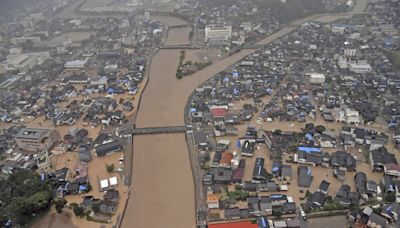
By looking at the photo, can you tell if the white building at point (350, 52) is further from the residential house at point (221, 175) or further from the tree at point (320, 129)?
the residential house at point (221, 175)

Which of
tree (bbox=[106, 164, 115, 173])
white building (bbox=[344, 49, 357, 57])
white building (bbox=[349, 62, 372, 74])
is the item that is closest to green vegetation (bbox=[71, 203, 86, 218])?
tree (bbox=[106, 164, 115, 173])

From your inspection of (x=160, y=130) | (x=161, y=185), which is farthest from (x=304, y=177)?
(x=160, y=130)

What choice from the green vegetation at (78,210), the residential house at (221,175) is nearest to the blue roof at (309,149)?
the residential house at (221,175)

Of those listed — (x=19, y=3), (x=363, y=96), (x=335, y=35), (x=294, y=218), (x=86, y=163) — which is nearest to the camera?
(x=294, y=218)

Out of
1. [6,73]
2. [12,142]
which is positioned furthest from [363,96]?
[6,73]

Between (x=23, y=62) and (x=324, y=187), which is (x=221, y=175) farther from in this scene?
(x=23, y=62)

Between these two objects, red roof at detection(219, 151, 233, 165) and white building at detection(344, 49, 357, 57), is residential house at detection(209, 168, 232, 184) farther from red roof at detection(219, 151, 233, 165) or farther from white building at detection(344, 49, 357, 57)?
white building at detection(344, 49, 357, 57)

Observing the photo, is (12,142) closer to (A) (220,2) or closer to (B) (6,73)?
(B) (6,73)
